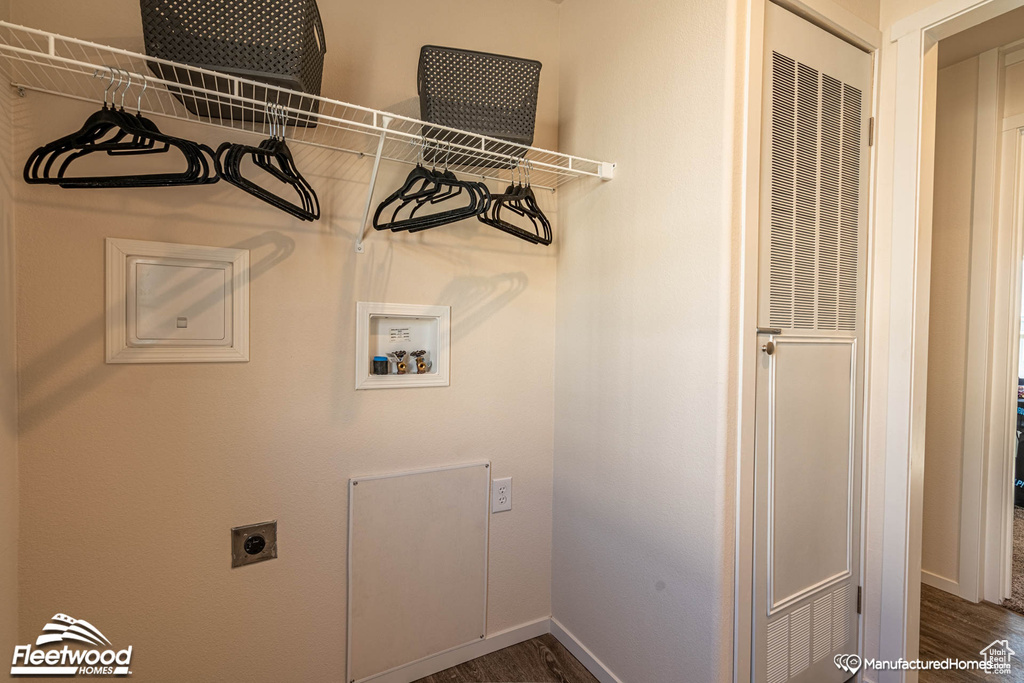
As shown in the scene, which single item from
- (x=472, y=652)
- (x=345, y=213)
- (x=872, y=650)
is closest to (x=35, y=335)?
(x=345, y=213)

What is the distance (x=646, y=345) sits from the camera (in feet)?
5.03

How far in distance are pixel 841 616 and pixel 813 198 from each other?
1366mm

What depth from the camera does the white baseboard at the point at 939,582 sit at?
2287mm

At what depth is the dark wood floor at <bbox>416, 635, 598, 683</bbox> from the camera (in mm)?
1705

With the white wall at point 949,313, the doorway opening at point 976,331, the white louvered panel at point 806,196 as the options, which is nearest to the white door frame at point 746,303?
the white louvered panel at point 806,196

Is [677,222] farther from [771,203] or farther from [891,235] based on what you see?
[891,235]

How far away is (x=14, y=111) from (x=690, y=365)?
1874 millimetres

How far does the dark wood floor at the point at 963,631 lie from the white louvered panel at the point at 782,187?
1499 millimetres

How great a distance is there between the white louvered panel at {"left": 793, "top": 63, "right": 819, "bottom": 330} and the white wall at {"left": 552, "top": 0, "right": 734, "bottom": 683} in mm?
338

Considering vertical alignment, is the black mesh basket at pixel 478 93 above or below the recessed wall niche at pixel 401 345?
above

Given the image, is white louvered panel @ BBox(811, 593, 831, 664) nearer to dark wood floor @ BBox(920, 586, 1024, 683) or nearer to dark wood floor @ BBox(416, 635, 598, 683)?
dark wood floor @ BBox(920, 586, 1024, 683)

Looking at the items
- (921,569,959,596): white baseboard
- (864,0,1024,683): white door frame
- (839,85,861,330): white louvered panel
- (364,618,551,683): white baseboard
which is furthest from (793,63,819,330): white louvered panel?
(921,569,959,596): white baseboard

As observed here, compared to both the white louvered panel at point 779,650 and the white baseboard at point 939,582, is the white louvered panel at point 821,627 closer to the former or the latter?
the white louvered panel at point 779,650

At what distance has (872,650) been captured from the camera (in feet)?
5.25
